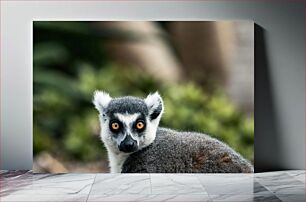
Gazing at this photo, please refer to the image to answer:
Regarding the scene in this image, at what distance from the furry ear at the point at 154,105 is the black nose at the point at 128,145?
0.29 meters

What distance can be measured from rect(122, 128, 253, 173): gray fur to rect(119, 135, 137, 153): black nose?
62 mm

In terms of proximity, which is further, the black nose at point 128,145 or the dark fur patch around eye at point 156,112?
the dark fur patch around eye at point 156,112

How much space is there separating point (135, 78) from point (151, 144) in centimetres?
61

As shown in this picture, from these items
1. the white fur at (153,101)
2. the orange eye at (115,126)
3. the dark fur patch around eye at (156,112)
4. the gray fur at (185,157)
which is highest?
the white fur at (153,101)

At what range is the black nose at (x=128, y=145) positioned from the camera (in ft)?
16.3

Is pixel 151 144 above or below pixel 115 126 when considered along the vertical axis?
below

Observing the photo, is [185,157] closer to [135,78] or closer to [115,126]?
[115,126]

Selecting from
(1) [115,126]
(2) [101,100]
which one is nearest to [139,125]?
(1) [115,126]

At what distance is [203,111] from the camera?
5262 mm

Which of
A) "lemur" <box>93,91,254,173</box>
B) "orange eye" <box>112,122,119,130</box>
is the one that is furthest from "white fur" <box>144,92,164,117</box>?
"orange eye" <box>112,122,119,130</box>

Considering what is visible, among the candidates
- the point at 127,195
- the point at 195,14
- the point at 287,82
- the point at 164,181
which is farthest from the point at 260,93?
the point at 127,195

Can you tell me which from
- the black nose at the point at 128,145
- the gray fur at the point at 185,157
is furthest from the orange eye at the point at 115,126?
the gray fur at the point at 185,157

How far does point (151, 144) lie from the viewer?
508 cm

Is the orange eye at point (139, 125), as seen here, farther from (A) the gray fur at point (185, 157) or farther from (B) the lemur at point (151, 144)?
(A) the gray fur at point (185, 157)
